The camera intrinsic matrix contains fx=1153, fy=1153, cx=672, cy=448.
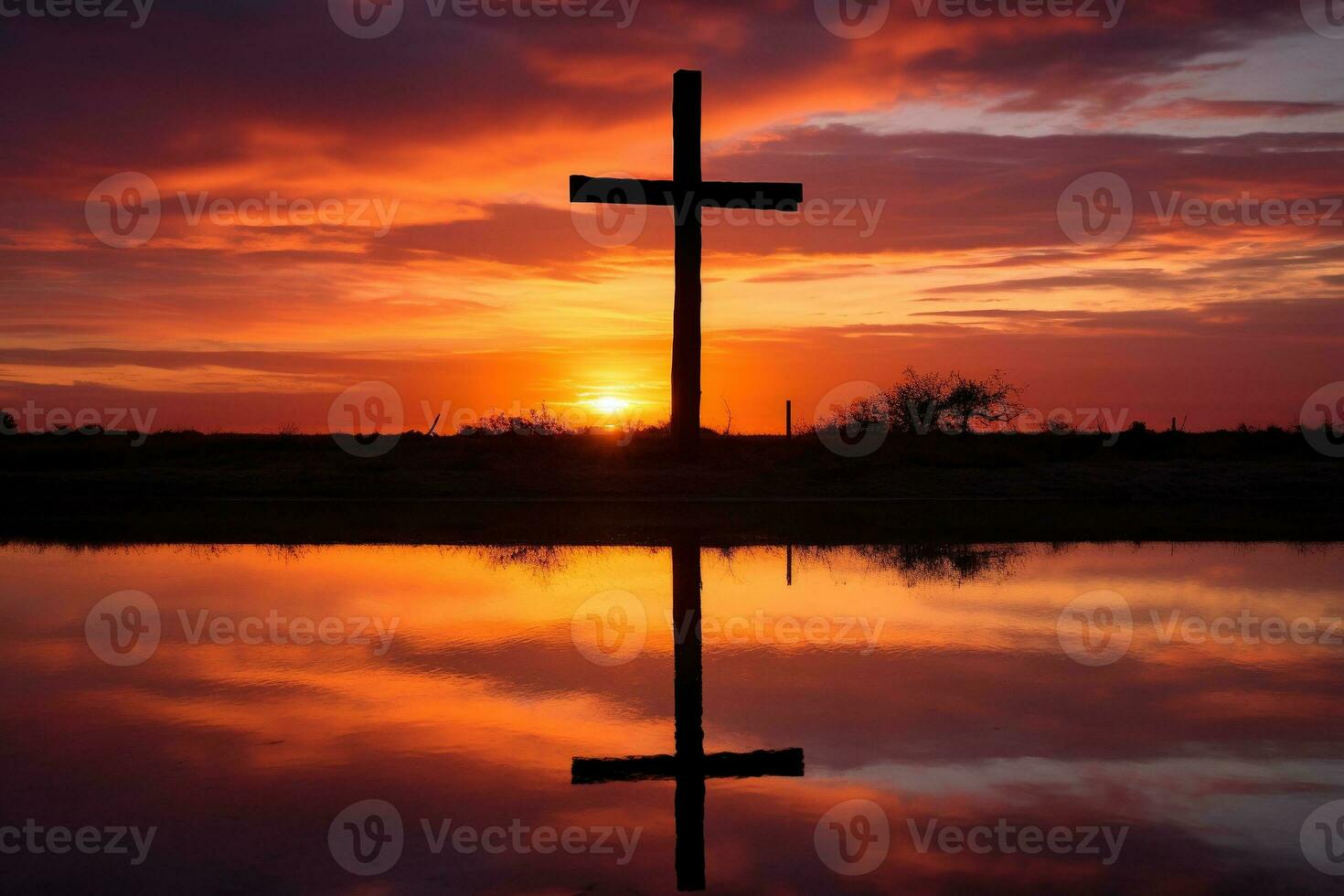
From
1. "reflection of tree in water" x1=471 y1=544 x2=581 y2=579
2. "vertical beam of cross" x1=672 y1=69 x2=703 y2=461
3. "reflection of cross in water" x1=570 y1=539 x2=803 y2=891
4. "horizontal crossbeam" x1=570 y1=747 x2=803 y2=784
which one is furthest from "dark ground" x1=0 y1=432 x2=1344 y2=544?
"horizontal crossbeam" x1=570 y1=747 x2=803 y2=784

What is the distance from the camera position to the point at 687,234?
21.8 metres

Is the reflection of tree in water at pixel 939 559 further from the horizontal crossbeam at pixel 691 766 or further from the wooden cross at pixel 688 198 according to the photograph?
the wooden cross at pixel 688 198

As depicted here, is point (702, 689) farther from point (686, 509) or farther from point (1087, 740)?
point (686, 509)

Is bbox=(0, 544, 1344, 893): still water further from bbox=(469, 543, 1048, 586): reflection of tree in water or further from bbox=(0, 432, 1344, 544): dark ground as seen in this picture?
bbox=(0, 432, 1344, 544): dark ground

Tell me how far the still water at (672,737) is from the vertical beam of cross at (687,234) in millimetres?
10187

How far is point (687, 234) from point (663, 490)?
5080 millimetres

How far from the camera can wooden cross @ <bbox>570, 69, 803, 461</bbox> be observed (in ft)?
70.4

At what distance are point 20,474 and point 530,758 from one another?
23532 mm

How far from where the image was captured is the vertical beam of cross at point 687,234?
21.6 metres

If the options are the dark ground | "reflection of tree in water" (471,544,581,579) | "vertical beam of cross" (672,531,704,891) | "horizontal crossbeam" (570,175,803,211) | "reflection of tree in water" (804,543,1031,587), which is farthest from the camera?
"horizontal crossbeam" (570,175,803,211)

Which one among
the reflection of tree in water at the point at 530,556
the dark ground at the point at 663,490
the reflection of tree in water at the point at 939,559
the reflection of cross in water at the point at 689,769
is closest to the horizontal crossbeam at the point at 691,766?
the reflection of cross in water at the point at 689,769

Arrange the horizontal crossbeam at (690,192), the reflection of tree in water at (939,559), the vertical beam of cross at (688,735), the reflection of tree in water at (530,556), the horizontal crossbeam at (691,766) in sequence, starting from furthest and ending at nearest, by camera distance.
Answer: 1. the horizontal crossbeam at (690,192)
2. the reflection of tree in water at (530,556)
3. the reflection of tree in water at (939,559)
4. the horizontal crossbeam at (691,766)
5. the vertical beam of cross at (688,735)

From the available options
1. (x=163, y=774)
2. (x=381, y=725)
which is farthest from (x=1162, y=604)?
(x=163, y=774)

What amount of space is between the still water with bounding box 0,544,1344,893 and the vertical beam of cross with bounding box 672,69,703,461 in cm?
1019
